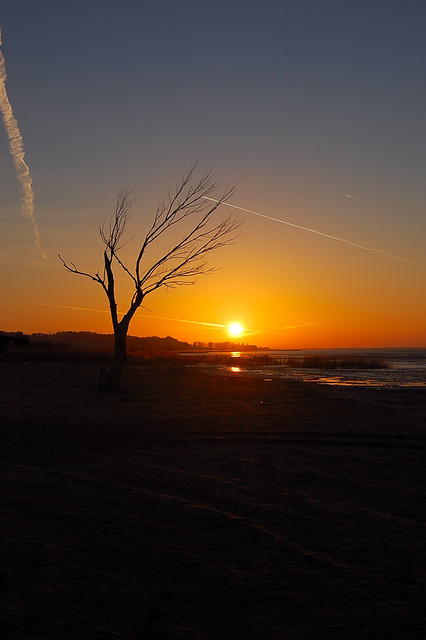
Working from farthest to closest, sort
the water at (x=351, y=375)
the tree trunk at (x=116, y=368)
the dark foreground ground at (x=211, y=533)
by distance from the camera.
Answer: the water at (x=351, y=375) → the tree trunk at (x=116, y=368) → the dark foreground ground at (x=211, y=533)

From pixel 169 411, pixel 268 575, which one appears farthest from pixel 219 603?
pixel 169 411

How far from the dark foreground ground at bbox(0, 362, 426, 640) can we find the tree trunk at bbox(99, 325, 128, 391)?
7.42m

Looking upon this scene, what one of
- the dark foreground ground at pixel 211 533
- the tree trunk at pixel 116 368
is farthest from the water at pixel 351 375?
the dark foreground ground at pixel 211 533

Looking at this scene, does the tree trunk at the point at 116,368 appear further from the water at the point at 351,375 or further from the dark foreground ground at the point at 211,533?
the water at the point at 351,375

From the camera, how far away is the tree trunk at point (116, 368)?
68.7 ft

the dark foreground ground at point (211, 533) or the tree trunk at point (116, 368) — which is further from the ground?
the tree trunk at point (116, 368)

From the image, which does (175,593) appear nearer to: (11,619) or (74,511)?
(11,619)

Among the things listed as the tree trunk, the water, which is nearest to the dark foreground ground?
the tree trunk

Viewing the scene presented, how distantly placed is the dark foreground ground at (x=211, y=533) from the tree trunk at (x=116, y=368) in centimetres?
742

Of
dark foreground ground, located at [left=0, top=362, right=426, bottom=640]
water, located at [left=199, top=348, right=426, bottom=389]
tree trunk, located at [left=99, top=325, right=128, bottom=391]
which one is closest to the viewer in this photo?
dark foreground ground, located at [left=0, top=362, right=426, bottom=640]

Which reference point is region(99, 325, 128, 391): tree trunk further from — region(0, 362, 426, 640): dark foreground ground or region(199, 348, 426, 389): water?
region(199, 348, 426, 389): water

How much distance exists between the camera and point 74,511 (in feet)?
21.7

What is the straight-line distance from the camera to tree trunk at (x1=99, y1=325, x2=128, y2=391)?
20.9m

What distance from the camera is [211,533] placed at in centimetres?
595
